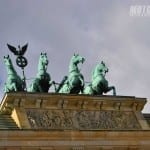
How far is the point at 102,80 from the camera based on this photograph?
3200 centimetres

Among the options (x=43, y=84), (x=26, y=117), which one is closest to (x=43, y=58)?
(x=43, y=84)

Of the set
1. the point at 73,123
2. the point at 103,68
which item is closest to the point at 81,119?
the point at 73,123

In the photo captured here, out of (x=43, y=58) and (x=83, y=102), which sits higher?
(x=43, y=58)

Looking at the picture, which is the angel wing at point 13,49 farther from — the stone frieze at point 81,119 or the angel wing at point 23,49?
the stone frieze at point 81,119

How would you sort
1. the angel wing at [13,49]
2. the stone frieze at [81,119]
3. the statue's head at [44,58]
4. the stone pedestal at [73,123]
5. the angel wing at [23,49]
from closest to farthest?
the stone pedestal at [73,123] → the stone frieze at [81,119] → the statue's head at [44,58] → the angel wing at [23,49] → the angel wing at [13,49]

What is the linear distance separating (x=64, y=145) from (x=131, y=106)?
4120mm

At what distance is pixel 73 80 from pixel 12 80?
8.91 feet

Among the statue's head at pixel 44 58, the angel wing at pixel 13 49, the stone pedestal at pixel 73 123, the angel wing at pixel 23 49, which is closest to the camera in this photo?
the stone pedestal at pixel 73 123

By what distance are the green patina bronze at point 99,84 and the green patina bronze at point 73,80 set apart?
59 cm

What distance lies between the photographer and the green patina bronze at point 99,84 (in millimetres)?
32031

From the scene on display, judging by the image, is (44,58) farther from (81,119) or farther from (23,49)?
(81,119)

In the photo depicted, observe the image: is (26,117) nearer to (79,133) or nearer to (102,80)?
(79,133)

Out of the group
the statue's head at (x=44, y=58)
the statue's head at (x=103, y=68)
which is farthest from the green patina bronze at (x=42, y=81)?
the statue's head at (x=103, y=68)

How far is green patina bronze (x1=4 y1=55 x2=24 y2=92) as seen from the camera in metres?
30.8
